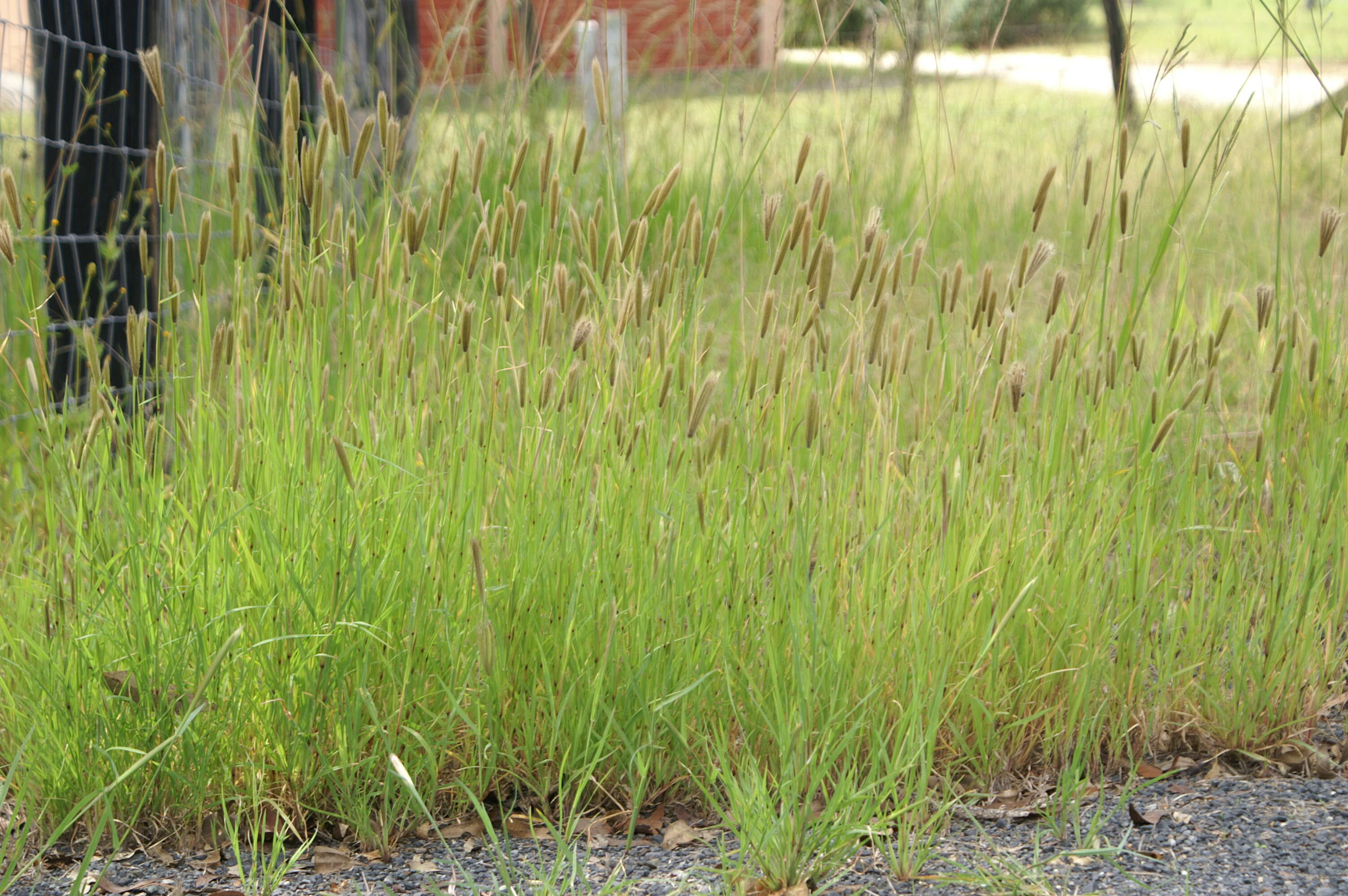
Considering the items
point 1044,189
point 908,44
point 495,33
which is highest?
point 495,33

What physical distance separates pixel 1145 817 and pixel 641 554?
0.84m

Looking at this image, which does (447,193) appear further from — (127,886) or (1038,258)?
(127,886)

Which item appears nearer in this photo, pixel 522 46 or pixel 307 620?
pixel 307 620

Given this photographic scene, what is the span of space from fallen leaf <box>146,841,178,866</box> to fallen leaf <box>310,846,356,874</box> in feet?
0.62

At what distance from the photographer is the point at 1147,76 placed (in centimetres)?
981

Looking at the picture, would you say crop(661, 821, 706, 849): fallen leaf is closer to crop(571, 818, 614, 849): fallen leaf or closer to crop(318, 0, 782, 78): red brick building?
crop(571, 818, 614, 849): fallen leaf

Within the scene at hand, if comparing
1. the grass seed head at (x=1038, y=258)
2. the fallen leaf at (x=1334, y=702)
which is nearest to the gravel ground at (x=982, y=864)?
the fallen leaf at (x=1334, y=702)

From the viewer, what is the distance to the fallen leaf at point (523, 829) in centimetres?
174

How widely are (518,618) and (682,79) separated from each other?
6956 millimetres

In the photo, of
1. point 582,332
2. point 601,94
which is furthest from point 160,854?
point 601,94

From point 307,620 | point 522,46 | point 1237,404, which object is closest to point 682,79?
point 1237,404

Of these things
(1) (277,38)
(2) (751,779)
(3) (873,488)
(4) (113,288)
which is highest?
(1) (277,38)

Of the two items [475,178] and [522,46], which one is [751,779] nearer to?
[475,178]

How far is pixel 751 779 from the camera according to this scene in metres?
1.61
